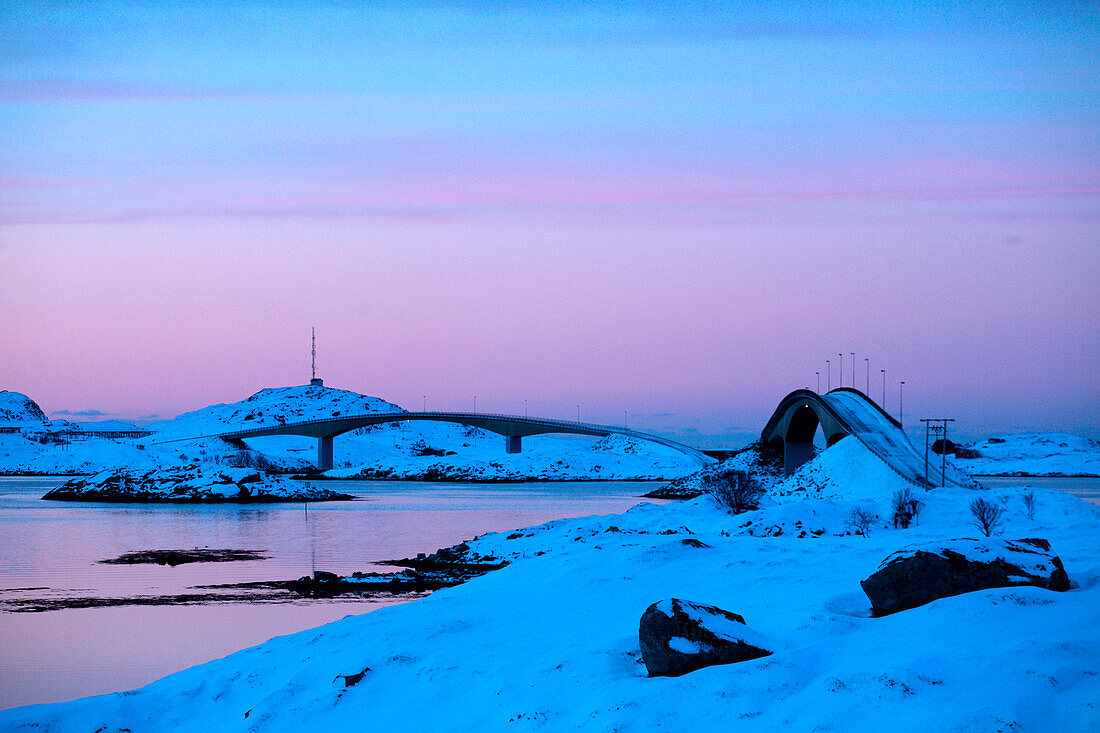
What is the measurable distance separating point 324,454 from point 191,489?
63569 millimetres

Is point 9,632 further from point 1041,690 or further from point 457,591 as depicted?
point 1041,690

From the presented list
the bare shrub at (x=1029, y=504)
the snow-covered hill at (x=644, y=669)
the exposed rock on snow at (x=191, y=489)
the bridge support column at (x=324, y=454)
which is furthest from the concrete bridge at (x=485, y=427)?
the snow-covered hill at (x=644, y=669)

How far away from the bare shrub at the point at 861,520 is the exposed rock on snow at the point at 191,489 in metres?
63.1

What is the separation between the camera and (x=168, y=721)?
13.5 m

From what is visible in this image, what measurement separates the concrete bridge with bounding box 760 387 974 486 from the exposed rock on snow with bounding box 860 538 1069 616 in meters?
42.9

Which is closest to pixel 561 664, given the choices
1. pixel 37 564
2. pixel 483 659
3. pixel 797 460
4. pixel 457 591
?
pixel 483 659

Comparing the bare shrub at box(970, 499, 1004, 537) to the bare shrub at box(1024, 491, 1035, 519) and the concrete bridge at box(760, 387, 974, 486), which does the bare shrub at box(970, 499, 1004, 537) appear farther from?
the concrete bridge at box(760, 387, 974, 486)

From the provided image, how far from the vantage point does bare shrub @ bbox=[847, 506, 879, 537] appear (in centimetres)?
3150

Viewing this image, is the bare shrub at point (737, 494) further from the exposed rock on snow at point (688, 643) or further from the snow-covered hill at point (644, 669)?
the exposed rock on snow at point (688, 643)

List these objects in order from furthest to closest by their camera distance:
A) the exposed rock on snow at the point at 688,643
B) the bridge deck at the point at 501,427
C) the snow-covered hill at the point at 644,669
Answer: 1. the bridge deck at the point at 501,427
2. the exposed rock on snow at the point at 688,643
3. the snow-covered hill at the point at 644,669

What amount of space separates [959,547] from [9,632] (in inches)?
800

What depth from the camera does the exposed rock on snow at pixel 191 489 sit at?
91062 millimetres

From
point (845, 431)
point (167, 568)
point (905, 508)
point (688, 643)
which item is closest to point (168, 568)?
point (167, 568)

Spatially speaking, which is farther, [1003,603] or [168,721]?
[168,721]
